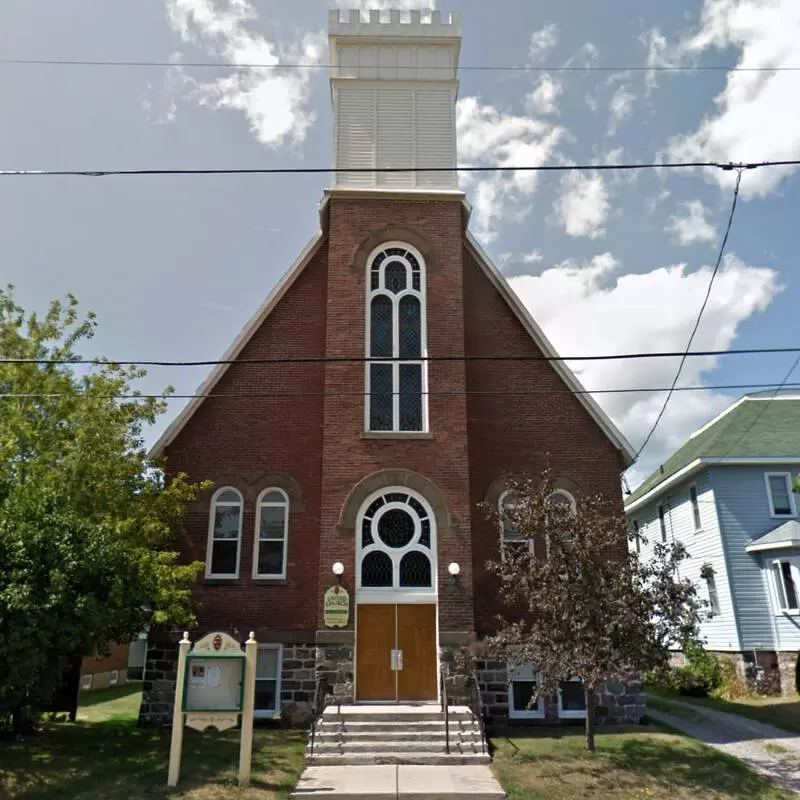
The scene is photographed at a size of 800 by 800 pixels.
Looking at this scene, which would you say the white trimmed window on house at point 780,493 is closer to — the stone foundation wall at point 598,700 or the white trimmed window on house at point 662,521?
the white trimmed window on house at point 662,521

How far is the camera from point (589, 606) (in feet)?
41.4

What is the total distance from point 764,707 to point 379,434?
1385 cm

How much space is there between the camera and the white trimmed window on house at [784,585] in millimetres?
23156

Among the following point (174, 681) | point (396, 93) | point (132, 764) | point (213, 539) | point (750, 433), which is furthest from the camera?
point (750, 433)

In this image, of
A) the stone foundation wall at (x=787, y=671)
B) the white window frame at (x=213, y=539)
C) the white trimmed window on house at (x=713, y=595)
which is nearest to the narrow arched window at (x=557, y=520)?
the white window frame at (x=213, y=539)

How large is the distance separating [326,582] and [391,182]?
10.5 meters

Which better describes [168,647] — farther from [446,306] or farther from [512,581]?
[446,306]

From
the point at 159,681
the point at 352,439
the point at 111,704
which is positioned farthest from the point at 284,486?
the point at 111,704

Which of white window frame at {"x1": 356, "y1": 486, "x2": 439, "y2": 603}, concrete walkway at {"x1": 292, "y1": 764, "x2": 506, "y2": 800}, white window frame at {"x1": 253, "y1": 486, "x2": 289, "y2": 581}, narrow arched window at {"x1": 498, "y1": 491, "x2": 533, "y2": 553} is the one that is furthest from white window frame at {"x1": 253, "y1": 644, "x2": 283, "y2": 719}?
narrow arched window at {"x1": 498, "y1": 491, "x2": 533, "y2": 553}

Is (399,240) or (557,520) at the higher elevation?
(399,240)

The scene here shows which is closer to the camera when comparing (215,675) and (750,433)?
(215,675)

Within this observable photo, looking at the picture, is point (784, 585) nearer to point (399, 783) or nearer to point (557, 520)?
point (557, 520)

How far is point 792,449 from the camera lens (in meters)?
24.9

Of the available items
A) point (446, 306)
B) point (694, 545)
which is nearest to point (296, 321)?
point (446, 306)
